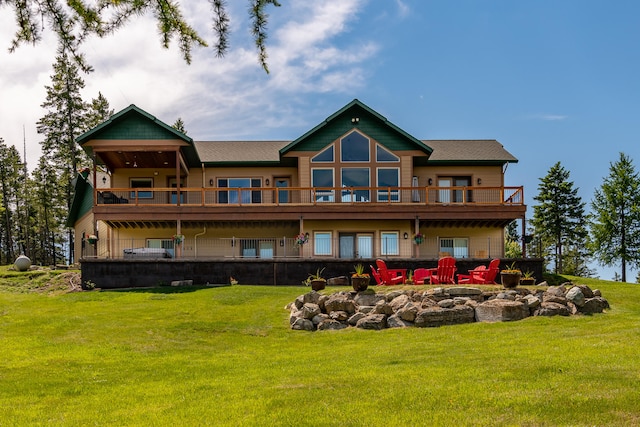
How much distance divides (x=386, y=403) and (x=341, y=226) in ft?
71.0

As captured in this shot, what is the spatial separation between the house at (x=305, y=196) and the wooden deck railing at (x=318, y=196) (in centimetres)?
6

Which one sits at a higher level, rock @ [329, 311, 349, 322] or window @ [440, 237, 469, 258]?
window @ [440, 237, 469, 258]

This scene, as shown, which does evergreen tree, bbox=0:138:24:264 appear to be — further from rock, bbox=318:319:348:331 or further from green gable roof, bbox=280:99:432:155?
rock, bbox=318:319:348:331

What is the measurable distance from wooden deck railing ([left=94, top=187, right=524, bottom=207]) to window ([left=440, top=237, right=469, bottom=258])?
194 centimetres

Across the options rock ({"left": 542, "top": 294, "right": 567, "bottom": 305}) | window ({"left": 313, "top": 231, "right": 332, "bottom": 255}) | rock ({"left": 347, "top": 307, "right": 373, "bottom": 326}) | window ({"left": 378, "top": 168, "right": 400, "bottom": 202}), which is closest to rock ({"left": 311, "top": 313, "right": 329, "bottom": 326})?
rock ({"left": 347, "top": 307, "right": 373, "bottom": 326})

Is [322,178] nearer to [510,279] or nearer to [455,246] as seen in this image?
[455,246]

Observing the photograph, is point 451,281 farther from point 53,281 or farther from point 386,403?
point 53,281

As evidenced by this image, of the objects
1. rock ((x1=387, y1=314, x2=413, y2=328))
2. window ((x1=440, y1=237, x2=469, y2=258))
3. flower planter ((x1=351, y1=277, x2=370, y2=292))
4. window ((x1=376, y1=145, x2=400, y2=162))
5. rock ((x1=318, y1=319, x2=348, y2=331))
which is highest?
window ((x1=376, y1=145, x2=400, y2=162))

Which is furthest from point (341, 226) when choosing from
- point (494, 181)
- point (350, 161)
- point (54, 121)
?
point (54, 121)

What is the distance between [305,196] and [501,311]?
50.1ft

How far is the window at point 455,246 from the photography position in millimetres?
30391

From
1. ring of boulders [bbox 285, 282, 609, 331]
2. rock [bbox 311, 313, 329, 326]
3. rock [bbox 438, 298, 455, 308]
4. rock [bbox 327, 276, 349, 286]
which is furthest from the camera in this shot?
rock [bbox 327, 276, 349, 286]

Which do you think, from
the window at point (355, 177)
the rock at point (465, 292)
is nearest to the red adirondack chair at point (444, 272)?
the rock at point (465, 292)

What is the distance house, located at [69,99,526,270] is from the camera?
90.5ft
